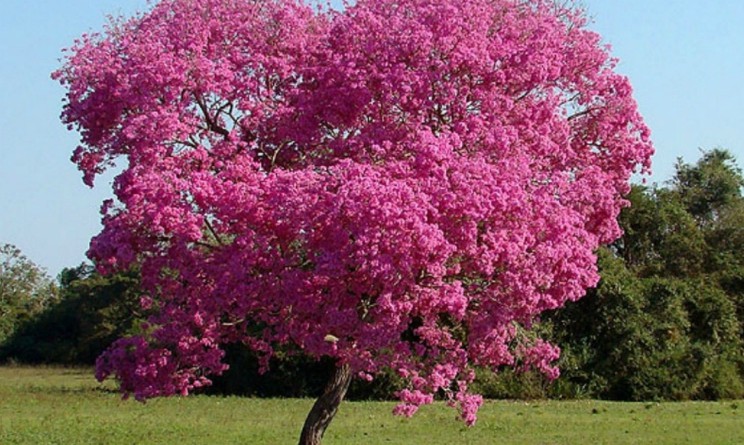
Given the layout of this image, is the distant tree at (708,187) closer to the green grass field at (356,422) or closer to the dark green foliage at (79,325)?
the green grass field at (356,422)

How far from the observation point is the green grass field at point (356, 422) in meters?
18.6

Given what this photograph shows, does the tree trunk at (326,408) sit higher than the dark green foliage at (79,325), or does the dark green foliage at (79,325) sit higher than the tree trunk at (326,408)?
the dark green foliage at (79,325)

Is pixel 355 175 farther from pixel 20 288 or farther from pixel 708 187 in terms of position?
pixel 20 288

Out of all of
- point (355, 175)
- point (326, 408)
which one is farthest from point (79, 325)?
point (355, 175)

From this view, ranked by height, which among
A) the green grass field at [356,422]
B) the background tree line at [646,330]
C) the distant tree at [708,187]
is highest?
the distant tree at [708,187]

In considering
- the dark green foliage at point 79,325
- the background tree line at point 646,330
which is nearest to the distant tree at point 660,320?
the background tree line at point 646,330

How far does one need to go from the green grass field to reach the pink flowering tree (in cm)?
557

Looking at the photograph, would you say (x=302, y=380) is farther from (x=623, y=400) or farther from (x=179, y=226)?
(x=179, y=226)

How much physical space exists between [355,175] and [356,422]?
470 inches

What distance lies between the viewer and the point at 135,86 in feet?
39.5

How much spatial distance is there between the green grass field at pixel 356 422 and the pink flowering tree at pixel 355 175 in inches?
219

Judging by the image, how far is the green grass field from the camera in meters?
18.6

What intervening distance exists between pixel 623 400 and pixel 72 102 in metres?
20.6

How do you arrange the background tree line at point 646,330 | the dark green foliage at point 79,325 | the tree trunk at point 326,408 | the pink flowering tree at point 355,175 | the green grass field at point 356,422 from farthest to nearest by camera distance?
1. the dark green foliage at point 79,325
2. the background tree line at point 646,330
3. the green grass field at point 356,422
4. the tree trunk at point 326,408
5. the pink flowering tree at point 355,175
